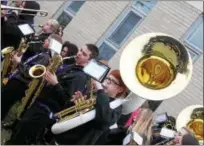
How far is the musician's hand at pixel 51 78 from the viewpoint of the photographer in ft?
17.1

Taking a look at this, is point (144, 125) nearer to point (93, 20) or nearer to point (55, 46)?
point (55, 46)

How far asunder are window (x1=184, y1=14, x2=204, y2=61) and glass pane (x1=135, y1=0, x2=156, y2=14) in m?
0.89

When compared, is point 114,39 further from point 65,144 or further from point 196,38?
point 65,144

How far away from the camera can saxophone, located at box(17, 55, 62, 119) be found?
5379 mm

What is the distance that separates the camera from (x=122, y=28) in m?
10.1

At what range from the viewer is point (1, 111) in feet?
20.4

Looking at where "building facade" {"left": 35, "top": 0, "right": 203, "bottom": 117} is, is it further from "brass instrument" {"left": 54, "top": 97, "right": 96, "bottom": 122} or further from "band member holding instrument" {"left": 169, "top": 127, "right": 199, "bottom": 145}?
"brass instrument" {"left": 54, "top": 97, "right": 96, "bottom": 122}

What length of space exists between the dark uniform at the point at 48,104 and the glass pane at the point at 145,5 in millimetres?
4554

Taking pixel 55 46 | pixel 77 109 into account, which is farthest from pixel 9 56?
pixel 77 109

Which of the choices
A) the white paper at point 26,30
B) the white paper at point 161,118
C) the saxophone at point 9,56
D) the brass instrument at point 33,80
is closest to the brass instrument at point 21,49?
the saxophone at point 9,56

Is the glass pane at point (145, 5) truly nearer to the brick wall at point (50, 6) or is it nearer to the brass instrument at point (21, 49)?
the brick wall at point (50, 6)

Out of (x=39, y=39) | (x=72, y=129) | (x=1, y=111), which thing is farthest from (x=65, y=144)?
(x=39, y=39)

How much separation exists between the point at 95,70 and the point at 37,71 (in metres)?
1.15

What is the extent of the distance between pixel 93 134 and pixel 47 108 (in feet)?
2.67
